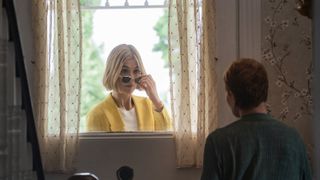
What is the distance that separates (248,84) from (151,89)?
3.73 ft

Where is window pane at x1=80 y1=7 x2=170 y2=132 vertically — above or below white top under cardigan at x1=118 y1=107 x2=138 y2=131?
above

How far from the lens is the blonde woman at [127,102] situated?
301 cm

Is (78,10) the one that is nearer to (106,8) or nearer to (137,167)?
(106,8)

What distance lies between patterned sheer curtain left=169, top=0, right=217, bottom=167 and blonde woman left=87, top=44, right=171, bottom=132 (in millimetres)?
153

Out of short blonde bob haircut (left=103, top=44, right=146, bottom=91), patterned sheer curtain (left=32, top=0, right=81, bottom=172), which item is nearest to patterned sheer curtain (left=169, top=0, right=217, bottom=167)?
short blonde bob haircut (left=103, top=44, right=146, bottom=91)

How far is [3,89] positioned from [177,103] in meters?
0.95

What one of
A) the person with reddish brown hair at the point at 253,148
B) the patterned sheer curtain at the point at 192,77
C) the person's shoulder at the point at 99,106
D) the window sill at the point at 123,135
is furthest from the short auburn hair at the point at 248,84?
the person's shoulder at the point at 99,106

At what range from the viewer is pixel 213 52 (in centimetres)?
292

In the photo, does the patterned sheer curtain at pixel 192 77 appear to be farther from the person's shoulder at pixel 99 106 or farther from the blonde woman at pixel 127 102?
the person's shoulder at pixel 99 106

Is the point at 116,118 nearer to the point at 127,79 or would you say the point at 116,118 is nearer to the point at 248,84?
the point at 127,79

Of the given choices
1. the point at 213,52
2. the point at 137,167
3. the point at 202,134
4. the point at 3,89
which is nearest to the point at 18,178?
the point at 3,89

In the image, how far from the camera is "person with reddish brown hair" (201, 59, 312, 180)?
6.16ft

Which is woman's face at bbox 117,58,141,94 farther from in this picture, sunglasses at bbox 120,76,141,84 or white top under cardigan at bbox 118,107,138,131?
white top under cardigan at bbox 118,107,138,131

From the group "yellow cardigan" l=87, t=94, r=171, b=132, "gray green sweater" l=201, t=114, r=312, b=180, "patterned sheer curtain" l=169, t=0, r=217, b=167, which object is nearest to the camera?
"gray green sweater" l=201, t=114, r=312, b=180
